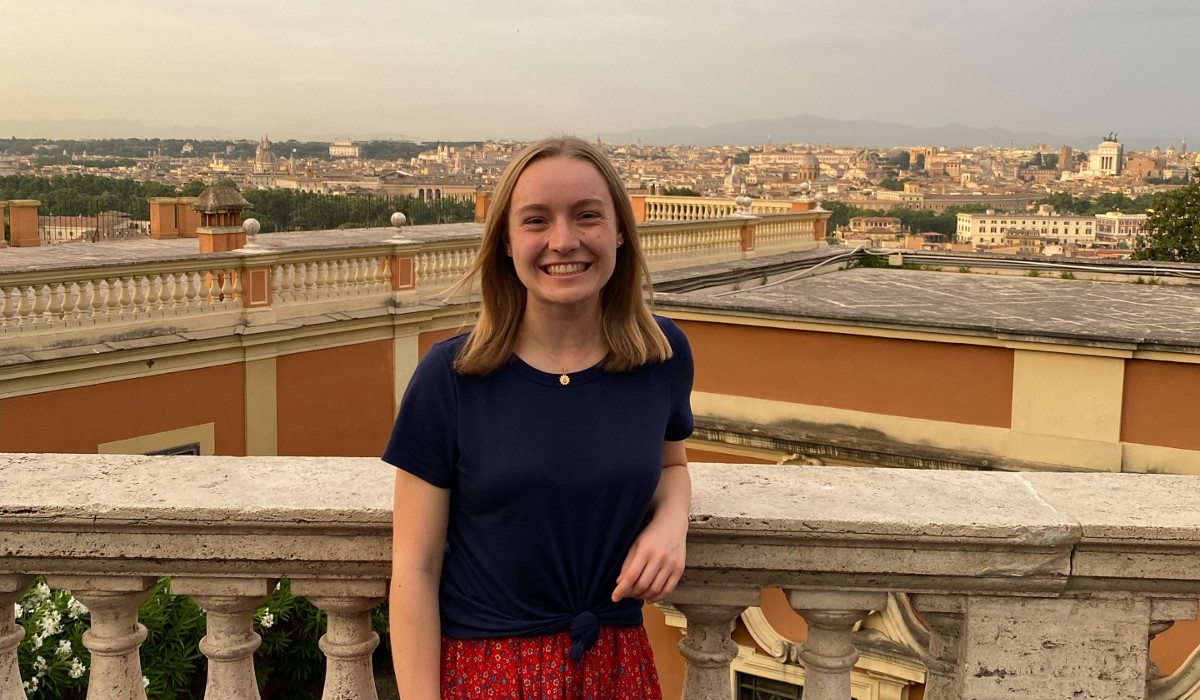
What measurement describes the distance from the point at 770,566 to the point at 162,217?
21.1 metres

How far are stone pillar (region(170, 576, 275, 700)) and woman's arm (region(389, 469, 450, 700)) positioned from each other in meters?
0.39

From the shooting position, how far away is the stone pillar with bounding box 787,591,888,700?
2.03m

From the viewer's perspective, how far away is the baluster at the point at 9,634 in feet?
6.70

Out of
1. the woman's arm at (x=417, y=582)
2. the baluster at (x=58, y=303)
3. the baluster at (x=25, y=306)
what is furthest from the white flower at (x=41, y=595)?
the baluster at (x=58, y=303)

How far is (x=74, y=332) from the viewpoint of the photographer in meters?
10.5

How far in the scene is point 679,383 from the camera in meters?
1.93

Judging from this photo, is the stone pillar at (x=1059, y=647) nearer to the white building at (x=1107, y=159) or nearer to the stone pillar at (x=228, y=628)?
the stone pillar at (x=228, y=628)

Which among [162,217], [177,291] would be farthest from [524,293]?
[162,217]

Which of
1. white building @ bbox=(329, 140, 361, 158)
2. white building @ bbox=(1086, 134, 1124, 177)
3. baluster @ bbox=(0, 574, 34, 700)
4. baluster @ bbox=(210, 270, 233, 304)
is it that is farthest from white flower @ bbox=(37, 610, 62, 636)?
white building @ bbox=(1086, 134, 1124, 177)

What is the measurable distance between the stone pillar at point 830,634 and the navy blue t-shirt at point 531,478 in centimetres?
37

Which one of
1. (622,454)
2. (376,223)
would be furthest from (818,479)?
(376,223)

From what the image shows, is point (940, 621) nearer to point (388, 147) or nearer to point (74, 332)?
point (74, 332)

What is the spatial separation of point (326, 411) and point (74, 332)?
3261mm

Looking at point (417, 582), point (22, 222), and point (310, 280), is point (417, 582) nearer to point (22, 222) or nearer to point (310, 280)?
point (310, 280)
